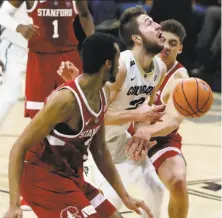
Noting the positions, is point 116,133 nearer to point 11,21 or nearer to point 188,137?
point 11,21

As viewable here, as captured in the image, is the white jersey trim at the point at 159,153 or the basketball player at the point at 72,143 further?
the white jersey trim at the point at 159,153

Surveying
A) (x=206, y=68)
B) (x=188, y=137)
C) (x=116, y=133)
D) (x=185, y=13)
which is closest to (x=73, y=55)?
(x=116, y=133)

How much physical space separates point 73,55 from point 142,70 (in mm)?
1695

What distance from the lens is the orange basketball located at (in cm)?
492

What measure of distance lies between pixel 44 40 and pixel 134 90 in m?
1.70

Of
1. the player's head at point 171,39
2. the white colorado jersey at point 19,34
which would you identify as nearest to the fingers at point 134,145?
the player's head at point 171,39

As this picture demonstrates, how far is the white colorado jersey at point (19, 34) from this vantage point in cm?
676

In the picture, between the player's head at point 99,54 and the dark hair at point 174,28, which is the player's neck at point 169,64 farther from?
the player's head at point 99,54

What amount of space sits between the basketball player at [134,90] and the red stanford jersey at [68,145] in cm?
77

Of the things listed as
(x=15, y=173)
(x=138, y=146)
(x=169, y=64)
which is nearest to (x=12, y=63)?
(x=169, y=64)

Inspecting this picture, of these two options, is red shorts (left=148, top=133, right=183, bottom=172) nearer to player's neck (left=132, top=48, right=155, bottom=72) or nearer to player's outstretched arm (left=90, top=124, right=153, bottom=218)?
player's neck (left=132, top=48, right=155, bottom=72)

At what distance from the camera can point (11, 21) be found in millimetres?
6395

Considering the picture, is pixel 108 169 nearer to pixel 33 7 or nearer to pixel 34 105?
pixel 34 105

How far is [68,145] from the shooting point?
401 cm
